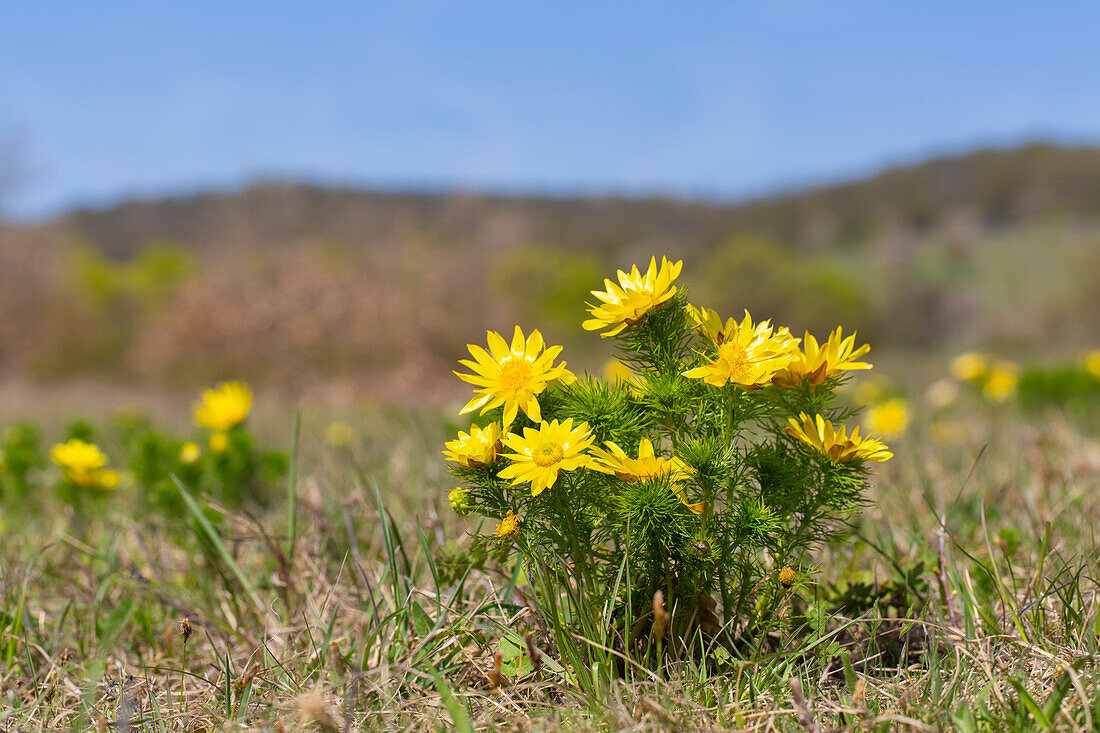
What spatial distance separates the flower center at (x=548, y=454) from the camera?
98 cm

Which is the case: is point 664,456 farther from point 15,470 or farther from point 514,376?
point 15,470

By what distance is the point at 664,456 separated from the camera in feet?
3.72

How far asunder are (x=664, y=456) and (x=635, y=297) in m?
0.23

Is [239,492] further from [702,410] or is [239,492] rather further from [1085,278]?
[1085,278]

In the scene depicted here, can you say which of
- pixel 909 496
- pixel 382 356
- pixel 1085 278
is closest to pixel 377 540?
pixel 909 496

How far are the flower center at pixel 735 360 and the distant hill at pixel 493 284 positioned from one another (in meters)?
7.30

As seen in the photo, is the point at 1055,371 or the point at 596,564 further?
the point at 1055,371

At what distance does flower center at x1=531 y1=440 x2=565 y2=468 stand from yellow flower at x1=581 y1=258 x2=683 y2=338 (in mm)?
158

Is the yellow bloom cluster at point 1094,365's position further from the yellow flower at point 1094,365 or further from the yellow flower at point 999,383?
A: the yellow flower at point 999,383

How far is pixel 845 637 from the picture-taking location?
4.28ft

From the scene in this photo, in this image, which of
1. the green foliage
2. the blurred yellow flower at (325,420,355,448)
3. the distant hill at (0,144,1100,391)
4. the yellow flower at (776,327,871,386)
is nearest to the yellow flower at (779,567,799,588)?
the yellow flower at (776,327,871,386)

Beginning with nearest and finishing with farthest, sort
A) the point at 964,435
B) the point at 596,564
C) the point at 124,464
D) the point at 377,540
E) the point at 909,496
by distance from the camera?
the point at 596,564, the point at 377,540, the point at 909,496, the point at 124,464, the point at 964,435

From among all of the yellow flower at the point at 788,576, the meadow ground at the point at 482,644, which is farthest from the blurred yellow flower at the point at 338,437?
the yellow flower at the point at 788,576

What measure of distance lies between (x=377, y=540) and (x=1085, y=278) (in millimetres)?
14651
